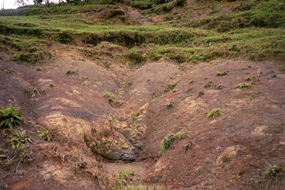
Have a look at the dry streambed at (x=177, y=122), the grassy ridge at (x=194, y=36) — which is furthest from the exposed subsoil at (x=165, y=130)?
the grassy ridge at (x=194, y=36)

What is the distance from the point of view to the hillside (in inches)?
172

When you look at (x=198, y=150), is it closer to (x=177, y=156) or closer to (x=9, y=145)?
(x=177, y=156)

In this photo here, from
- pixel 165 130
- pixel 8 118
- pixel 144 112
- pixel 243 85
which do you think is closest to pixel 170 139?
pixel 165 130

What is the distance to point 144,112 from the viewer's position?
10461 millimetres

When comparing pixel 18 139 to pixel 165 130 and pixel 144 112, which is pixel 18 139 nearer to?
pixel 165 130

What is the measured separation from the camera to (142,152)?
820 cm

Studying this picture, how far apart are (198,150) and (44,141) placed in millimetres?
4952

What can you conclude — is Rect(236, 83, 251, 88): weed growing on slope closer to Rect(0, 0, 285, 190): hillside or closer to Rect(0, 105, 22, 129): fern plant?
Rect(0, 0, 285, 190): hillside

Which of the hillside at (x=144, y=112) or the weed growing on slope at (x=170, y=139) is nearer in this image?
the hillside at (x=144, y=112)

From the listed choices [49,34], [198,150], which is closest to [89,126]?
[198,150]

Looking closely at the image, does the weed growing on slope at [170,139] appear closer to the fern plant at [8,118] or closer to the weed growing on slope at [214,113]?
the weed growing on slope at [214,113]

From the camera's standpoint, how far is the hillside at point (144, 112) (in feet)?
14.4

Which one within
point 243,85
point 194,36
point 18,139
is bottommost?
point 18,139

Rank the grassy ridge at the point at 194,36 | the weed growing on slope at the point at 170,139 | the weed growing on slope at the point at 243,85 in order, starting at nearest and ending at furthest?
the weed growing on slope at the point at 170,139
the weed growing on slope at the point at 243,85
the grassy ridge at the point at 194,36
